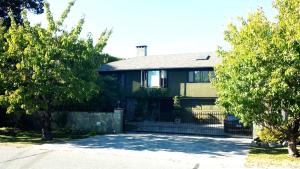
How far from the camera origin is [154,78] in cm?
3481

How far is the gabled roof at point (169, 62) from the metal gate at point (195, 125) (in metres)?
4.74

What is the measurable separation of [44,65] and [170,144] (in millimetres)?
8547

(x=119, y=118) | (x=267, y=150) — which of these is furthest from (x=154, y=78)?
(x=267, y=150)

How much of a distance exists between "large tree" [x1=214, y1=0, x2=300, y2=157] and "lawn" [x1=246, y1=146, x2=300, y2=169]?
0.80 m

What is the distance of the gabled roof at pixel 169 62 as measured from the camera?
32.8 metres

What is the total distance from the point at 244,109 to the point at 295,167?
3.13m

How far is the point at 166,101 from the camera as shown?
35.4m

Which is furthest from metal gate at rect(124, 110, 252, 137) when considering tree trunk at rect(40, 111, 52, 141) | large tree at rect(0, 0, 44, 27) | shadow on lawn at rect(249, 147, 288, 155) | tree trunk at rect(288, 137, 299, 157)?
large tree at rect(0, 0, 44, 27)

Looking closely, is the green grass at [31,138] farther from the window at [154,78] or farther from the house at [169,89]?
the window at [154,78]

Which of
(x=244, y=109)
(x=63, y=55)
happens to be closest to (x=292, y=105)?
(x=244, y=109)

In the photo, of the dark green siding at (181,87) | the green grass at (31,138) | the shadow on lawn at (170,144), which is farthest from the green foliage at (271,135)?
the dark green siding at (181,87)

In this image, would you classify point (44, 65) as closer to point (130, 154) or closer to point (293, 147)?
point (130, 154)

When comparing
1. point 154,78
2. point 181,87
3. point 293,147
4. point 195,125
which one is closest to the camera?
point 293,147

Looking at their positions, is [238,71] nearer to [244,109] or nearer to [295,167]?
[244,109]
